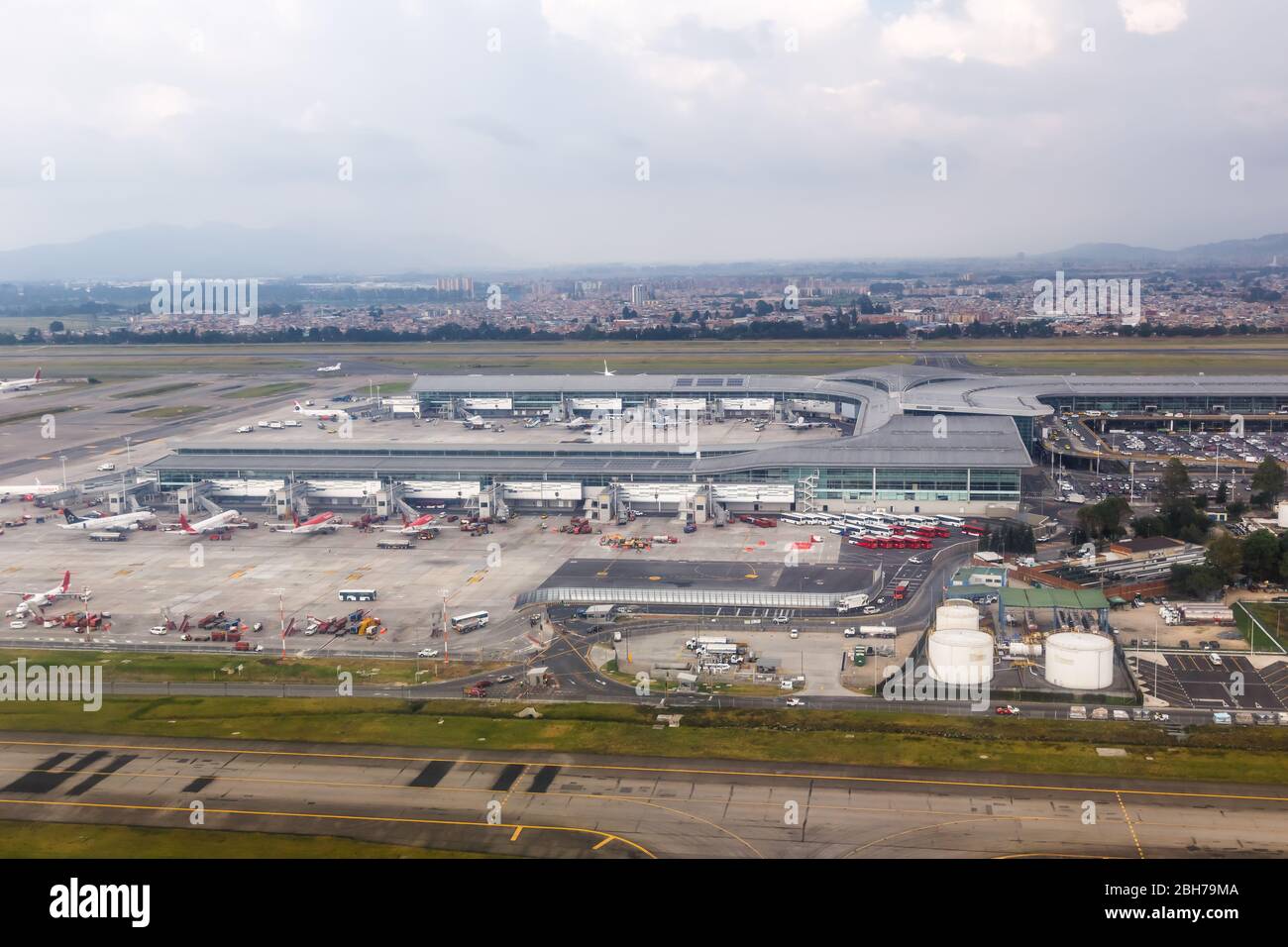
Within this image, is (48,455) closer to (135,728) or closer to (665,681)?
(135,728)

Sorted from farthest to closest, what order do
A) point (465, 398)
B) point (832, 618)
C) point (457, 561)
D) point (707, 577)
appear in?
1. point (465, 398)
2. point (457, 561)
3. point (707, 577)
4. point (832, 618)

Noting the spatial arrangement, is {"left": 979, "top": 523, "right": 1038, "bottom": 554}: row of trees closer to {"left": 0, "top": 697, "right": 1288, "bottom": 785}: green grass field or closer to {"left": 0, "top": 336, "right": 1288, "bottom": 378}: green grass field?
{"left": 0, "top": 697, "right": 1288, "bottom": 785}: green grass field

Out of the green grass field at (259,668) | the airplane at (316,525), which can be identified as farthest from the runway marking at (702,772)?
the airplane at (316,525)

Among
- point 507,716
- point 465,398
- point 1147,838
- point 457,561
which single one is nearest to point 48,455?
point 465,398

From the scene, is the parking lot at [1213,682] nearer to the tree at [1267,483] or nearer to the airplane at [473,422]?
the tree at [1267,483]

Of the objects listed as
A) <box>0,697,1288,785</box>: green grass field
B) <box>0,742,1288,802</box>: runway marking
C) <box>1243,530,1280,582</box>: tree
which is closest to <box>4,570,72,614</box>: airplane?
<box>0,697,1288,785</box>: green grass field

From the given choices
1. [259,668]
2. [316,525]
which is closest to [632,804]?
[259,668]
